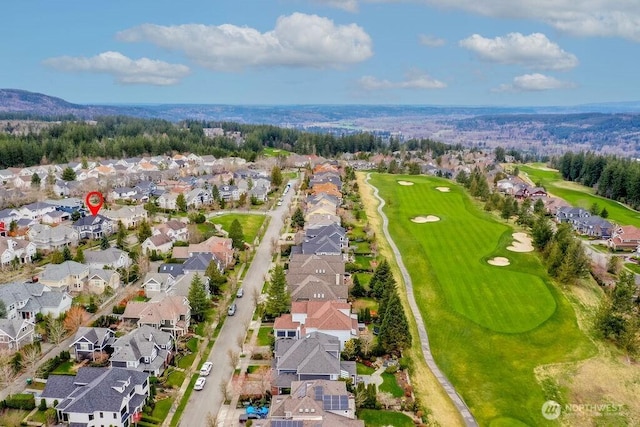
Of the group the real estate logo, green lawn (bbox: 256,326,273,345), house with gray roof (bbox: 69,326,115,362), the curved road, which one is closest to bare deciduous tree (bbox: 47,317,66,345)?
house with gray roof (bbox: 69,326,115,362)

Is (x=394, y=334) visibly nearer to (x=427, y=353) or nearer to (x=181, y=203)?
(x=427, y=353)

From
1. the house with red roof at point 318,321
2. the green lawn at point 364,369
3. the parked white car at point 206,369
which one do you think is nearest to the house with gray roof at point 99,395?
the parked white car at point 206,369

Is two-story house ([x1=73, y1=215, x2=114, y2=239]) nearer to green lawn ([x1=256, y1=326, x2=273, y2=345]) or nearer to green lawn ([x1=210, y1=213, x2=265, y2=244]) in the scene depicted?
green lawn ([x1=210, y1=213, x2=265, y2=244])

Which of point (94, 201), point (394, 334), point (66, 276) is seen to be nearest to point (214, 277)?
point (66, 276)

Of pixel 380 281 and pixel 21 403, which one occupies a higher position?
pixel 380 281

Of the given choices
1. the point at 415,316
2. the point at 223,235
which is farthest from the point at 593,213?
the point at 223,235

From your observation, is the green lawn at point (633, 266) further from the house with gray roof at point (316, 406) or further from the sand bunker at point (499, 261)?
the house with gray roof at point (316, 406)
